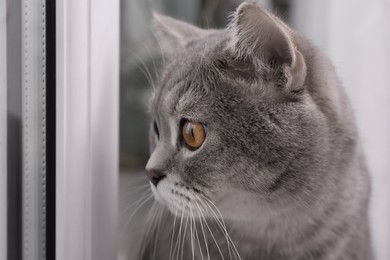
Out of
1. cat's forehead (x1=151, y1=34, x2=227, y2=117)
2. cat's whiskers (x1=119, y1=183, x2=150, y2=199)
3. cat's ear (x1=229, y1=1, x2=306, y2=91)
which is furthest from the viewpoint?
cat's whiskers (x1=119, y1=183, x2=150, y2=199)

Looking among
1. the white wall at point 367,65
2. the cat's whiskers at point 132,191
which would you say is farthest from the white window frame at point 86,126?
the white wall at point 367,65

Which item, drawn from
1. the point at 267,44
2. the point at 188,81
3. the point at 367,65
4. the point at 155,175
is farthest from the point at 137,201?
the point at 367,65

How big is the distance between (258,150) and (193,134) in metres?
0.13

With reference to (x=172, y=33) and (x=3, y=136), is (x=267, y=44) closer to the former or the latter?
(x=172, y=33)

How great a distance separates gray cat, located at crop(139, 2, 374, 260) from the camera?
795 millimetres

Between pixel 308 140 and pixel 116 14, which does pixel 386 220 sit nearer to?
pixel 308 140

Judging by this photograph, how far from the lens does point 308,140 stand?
81 centimetres

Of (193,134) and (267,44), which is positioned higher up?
(267,44)

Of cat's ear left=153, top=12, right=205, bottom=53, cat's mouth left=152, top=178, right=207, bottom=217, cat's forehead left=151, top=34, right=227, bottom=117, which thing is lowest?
cat's mouth left=152, top=178, right=207, bottom=217

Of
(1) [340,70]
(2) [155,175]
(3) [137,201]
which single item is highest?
(1) [340,70]

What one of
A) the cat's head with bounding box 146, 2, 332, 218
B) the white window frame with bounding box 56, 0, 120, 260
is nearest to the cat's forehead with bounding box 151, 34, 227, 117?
the cat's head with bounding box 146, 2, 332, 218

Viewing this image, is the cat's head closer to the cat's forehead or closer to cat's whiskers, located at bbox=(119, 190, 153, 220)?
the cat's forehead

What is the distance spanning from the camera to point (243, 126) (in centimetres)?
80

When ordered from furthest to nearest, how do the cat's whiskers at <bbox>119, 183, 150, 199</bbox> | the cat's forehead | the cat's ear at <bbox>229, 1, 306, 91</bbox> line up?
1. the cat's whiskers at <bbox>119, 183, 150, 199</bbox>
2. the cat's forehead
3. the cat's ear at <bbox>229, 1, 306, 91</bbox>
